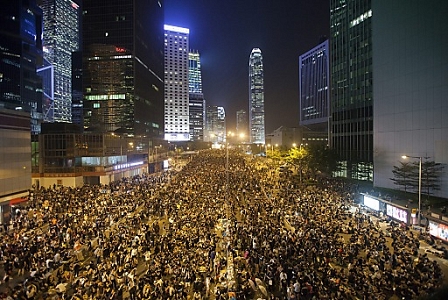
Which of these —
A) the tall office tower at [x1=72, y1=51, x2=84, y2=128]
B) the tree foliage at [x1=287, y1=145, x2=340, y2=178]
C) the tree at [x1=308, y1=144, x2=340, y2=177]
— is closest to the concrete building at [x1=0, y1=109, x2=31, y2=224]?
the tree foliage at [x1=287, y1=145, x2=340, y2=178]

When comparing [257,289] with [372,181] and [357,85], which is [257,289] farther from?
[357,85]

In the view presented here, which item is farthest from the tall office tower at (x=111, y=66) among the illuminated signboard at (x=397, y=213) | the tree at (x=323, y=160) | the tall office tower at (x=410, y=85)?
the illuminated signboard at (x=397, y=213)

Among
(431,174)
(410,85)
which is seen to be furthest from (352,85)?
(431,174)

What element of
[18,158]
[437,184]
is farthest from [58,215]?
[437,184]

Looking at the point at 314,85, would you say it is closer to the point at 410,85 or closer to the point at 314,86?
the point at 314,86

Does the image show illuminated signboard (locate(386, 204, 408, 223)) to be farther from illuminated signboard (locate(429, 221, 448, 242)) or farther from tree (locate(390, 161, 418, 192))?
tree (locate(390, 161, 418, 192))
